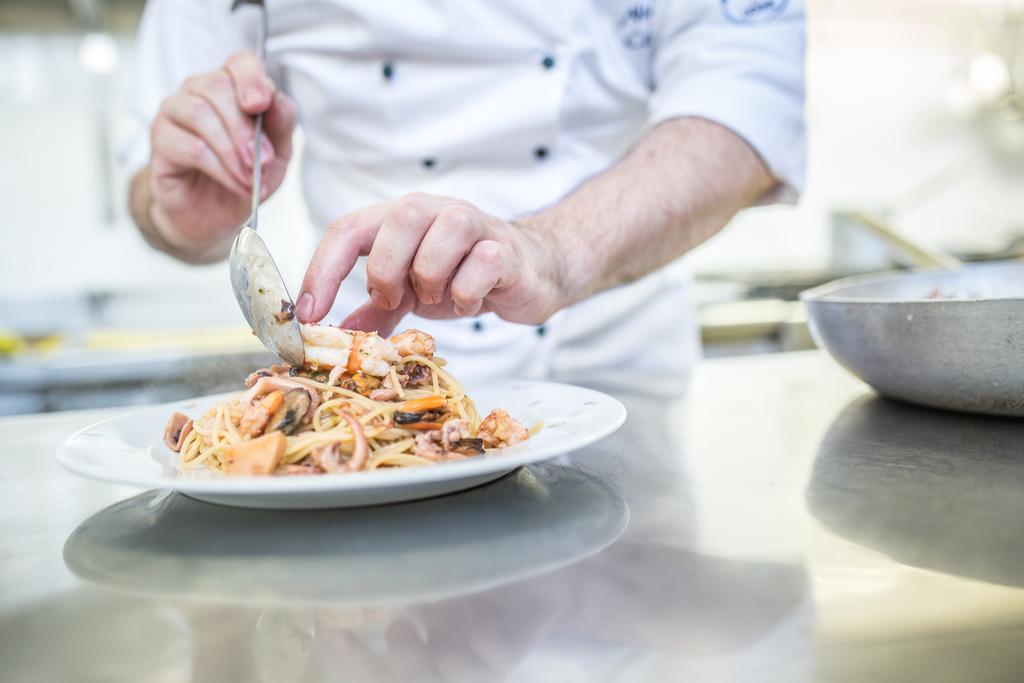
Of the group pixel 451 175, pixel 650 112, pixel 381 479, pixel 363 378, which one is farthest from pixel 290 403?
pixel 650 112

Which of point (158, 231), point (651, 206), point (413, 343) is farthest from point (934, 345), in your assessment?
point (158, 231)

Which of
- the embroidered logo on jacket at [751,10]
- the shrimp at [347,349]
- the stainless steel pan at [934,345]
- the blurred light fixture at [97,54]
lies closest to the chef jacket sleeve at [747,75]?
the embroidered logo on jacket at [751,10]

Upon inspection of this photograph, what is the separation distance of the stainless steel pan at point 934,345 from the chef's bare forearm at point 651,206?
0.24 meters

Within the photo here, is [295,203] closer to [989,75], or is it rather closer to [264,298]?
[264,298]

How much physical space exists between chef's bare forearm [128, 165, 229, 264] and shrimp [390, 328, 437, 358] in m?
0.76

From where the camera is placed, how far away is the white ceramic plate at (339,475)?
634 mm

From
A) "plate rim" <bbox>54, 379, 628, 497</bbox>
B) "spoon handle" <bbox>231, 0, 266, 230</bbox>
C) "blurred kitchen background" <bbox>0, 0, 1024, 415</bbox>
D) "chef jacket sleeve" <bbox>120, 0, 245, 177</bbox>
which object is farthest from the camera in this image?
"blurred kitchen background" <bbox>0, 0, 1024, 415</bbox>

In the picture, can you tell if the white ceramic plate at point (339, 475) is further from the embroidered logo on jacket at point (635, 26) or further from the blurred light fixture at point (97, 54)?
the blurred light fixture at point (97, 54)

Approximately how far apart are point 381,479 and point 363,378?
1.08 ft

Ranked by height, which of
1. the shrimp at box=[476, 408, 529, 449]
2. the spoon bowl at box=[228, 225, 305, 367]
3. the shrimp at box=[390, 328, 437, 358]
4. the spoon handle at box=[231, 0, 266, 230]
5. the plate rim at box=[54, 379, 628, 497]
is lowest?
the shrimp at box=[476, 408, 529, 449]

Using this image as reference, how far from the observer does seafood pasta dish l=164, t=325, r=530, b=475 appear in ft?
2.54

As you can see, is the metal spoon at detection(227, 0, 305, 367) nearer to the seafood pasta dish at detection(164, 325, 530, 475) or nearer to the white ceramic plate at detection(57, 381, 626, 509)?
the seafood pasta dish at detection(164, 325, 530, 475)

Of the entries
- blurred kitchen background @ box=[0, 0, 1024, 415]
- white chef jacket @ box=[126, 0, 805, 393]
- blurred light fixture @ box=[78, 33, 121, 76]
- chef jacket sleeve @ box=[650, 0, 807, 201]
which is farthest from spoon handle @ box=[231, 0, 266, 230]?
blurred light fixture @ box=[78, 33, 121, 76]

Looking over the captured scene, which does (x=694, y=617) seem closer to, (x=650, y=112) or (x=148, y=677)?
(x=148, y=677)
